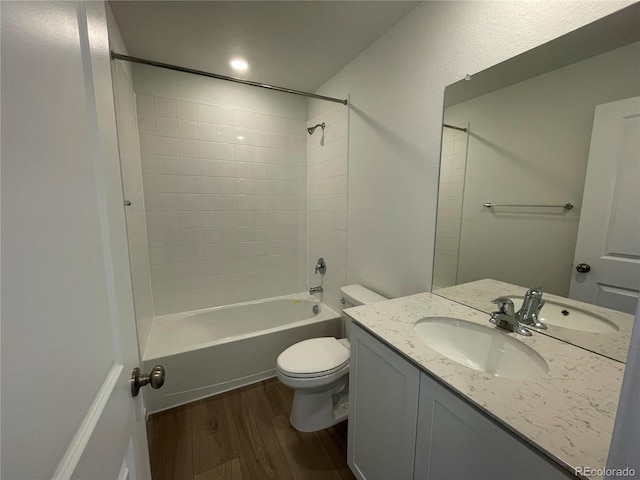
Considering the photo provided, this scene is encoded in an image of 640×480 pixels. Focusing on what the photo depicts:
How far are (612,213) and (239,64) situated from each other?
7.50ft

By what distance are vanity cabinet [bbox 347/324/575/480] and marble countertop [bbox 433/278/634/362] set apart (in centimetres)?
54

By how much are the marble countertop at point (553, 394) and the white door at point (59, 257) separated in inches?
32.4

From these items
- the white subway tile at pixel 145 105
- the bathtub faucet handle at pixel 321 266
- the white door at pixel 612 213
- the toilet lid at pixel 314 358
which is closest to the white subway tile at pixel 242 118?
the white subway tile at pixel 145 105

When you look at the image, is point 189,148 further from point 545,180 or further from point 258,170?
point 545,180

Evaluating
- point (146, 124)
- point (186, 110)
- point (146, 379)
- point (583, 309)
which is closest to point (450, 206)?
point (583, 309)

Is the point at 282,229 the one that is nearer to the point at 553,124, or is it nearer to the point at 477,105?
the point at 477,105

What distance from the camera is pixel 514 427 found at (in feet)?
1.96

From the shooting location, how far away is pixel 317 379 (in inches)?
57.7

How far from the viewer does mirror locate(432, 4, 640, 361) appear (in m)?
0.81

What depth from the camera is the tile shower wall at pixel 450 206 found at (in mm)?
1276

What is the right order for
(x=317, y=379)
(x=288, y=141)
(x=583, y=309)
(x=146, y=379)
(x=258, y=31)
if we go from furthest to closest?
(x=288, y=141) → (x=258, y=31) → (x=317, y=379) → (x=583, y=309) → (x=146, y=379)

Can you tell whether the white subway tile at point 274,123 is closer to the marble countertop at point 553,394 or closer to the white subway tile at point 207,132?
the white subway tile at point 207,132

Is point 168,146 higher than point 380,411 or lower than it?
higher

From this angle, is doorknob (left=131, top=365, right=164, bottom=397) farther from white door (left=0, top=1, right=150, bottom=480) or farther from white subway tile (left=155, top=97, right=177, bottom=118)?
white subway tile (left=155, top=97, right=177, bottom=118)
